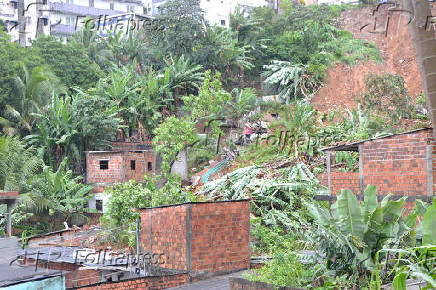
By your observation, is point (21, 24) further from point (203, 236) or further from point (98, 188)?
point (203, 236)

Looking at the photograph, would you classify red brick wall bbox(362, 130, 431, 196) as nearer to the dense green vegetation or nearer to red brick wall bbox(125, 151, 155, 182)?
the dense green vegetation

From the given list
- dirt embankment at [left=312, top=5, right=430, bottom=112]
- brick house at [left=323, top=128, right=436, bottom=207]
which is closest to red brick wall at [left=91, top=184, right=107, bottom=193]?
dirt embankment at [left=312, top=5, right=430, bottom=112]

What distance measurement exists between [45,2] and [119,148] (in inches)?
905

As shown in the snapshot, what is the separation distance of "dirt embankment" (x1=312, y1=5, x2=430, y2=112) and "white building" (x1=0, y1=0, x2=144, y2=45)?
1646cm

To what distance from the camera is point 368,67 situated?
30391mm

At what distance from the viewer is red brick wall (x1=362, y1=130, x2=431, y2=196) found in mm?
10096

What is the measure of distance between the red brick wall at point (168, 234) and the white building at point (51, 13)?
101ft

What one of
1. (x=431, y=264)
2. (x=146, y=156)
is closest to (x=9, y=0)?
(x=146, y=156)

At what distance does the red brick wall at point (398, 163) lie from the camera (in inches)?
397

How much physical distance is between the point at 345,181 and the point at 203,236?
13.3ft

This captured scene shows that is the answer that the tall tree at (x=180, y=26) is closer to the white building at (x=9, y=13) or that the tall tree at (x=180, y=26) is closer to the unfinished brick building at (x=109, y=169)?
the unfinished brick building at (x=109, y=169)

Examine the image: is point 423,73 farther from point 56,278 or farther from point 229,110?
point 229,110

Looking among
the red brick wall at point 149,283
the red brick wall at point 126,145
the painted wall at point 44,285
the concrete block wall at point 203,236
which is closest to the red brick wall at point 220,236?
the concrete block wall at point 203,236

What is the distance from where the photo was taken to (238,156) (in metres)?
24.7
